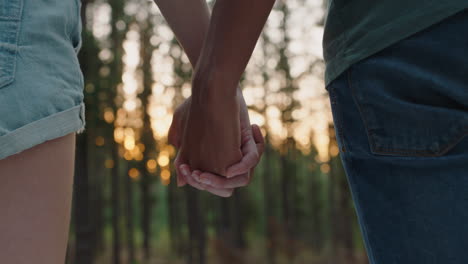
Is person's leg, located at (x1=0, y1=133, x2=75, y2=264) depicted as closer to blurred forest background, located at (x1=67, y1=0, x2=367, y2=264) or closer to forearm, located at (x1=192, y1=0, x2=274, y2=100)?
forearm, located at (x1=192, y1=0, x2=274, y2=100)

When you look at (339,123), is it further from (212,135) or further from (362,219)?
(212,135)

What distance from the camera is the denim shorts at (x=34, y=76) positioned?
3.29ft

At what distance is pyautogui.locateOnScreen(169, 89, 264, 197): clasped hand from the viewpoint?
1379 mm

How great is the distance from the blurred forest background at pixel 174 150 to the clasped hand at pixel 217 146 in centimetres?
1281

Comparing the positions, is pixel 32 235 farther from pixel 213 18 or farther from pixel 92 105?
pixel 92 105

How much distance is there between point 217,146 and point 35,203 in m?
0.56

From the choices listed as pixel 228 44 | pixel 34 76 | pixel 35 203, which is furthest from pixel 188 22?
pixel 35 203

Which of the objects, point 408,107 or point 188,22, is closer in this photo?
point 408,107

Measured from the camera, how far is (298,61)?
20.2 metres

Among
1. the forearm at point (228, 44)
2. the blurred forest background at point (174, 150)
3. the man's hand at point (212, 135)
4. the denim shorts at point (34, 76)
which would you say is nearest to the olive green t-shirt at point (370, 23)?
the forearm at point (228, 44)

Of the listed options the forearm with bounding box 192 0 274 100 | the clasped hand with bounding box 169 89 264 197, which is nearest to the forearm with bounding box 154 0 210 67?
the clasped hand with bounding box 169 89 264 197

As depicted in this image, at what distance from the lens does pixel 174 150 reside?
60.9ft

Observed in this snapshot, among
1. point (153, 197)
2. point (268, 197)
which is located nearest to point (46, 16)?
point (153, 197)

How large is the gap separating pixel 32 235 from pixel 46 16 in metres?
0.48
